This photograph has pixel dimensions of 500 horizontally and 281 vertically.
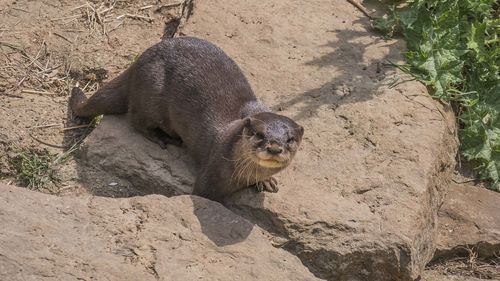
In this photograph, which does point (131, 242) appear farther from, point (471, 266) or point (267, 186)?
point (471, 266)

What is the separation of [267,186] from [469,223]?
1.04 meters

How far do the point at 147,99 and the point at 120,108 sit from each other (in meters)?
0.22

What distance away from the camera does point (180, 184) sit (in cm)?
397

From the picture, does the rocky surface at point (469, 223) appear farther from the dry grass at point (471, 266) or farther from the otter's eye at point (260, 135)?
the otter's eye at point (260, 135)

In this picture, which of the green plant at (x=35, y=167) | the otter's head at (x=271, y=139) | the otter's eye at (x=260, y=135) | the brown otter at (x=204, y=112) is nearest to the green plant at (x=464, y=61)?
the brown otter at (x=204, y=112)

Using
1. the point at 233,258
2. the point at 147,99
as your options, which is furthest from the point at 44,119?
the point at 233,258

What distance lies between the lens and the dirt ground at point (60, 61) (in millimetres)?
→ 4285

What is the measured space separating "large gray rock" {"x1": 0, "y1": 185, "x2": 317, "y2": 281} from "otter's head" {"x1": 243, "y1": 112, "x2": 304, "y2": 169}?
270 mm

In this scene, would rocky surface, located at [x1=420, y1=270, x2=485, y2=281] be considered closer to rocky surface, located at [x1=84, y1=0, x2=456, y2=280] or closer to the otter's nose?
rocky surface, located at [x1=84, y1=0, x2=456, y2=280]

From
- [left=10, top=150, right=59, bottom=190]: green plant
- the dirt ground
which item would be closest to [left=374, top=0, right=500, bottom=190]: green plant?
the dirt ground

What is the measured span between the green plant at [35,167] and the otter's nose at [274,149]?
48.2 inches

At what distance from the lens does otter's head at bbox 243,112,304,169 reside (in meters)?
3.50

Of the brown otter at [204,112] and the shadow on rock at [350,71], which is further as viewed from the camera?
the shadow on rock at [350,71]

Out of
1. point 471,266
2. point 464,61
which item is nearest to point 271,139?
point 471,266
